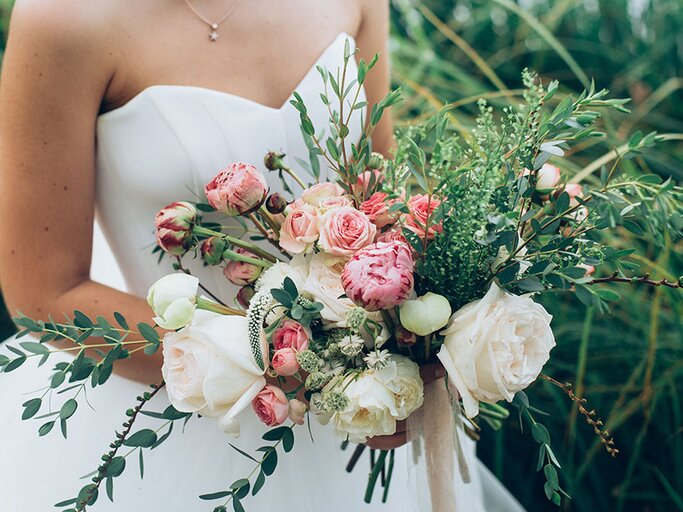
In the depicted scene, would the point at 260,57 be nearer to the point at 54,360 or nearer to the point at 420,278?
the point at 420,278

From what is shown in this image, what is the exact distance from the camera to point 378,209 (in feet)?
3.44

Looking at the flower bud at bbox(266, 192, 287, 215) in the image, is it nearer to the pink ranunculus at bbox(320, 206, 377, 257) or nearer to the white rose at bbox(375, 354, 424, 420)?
the pink ranunculus at bbox(320, 206, 377, 257)

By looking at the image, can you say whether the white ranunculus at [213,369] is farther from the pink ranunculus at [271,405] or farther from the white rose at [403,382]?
the white rose at [403,382]

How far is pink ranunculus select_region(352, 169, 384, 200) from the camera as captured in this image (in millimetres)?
1101

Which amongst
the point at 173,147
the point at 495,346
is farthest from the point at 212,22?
the point at 495,346

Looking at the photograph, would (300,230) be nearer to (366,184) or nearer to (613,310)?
(366,184)

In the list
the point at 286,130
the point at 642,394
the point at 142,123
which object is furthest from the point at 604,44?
the point at 142,123

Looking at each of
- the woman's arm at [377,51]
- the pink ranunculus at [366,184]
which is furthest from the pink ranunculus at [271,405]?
the woman's arm at [377,51]

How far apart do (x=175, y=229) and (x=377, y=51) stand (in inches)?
37.4

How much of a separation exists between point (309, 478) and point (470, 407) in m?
0.54

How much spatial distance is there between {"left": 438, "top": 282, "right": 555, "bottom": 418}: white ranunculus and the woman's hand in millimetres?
Answer: 95

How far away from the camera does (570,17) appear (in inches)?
128

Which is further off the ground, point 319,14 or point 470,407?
point 319,14

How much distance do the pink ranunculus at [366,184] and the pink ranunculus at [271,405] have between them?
34 centimetres
